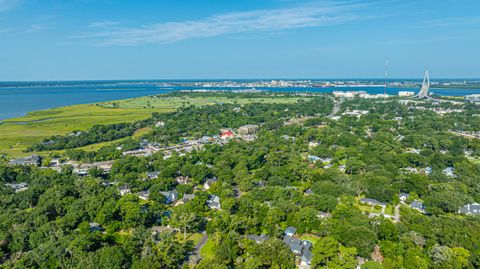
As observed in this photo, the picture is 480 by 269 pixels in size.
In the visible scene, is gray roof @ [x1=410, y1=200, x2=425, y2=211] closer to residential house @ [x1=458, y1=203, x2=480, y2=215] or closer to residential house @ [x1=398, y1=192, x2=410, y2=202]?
residential house @ [x1=398, y1=192, x2=410, y2=202]

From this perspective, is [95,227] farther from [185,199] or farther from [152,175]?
[152,175]

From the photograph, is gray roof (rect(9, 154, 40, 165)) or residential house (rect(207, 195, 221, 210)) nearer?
residential house (rect(207, 195, 221, 210))

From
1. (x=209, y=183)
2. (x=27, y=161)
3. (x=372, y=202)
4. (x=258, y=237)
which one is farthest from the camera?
(x=27, y=161)

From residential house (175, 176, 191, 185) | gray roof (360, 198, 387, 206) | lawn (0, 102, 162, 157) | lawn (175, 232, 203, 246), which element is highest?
lawn (0, 102, 162, 157)

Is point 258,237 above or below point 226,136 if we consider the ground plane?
below

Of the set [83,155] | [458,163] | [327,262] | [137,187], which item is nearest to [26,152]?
[83,155]

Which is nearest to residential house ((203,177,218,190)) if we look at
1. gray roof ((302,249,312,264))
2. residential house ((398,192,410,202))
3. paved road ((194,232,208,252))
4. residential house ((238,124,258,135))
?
paved road ((194,232,208,252))

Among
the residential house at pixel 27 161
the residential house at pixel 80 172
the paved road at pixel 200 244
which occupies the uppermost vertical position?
the residential house at pixel 27 161

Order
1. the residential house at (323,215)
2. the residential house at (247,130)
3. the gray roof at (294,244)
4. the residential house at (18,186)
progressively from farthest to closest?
1. the residential house at (247,130)
2. the residential house at (18,186)
3. the residential house at (323,215)
4. the gray roof at (294,244)

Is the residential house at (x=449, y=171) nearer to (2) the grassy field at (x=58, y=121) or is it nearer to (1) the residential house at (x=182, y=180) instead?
(1) the residential house at (x=182, y=180)

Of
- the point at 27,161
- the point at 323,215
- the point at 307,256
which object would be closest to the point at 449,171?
the point at 323,215

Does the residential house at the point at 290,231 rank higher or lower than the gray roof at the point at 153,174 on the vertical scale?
lower

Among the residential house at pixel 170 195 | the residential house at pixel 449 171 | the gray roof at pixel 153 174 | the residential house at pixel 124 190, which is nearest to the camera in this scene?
the residential house at pixel 170 195

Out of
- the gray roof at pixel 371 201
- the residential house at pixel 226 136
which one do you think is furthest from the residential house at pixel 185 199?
the residential house at pixel 226 136
